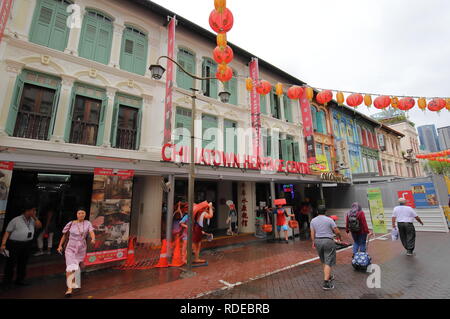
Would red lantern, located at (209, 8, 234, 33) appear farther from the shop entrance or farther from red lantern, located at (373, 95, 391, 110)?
the shop entrance

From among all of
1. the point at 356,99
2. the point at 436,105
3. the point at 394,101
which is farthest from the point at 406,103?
the point at 356,99

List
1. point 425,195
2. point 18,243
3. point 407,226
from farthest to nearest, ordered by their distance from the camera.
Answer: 1. point 425,195
2. point 407,226
3. point 18,243

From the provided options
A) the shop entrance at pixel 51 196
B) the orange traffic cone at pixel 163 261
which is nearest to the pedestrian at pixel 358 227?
the orange traffic cone at pixel 163 261

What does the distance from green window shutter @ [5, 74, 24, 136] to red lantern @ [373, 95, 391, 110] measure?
13.6 meters

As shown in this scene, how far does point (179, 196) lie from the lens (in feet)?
36.9

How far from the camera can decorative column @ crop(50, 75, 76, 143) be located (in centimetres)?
736

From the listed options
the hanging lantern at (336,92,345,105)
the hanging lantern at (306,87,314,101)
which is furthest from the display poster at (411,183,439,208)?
the hanging lantern at (306,87,314,101)

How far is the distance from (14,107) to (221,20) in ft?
24.3

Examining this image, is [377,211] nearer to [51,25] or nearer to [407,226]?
[407,226]

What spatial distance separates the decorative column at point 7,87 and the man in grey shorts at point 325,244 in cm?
976

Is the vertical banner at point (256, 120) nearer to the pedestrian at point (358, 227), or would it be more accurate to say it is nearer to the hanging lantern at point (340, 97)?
the hanging lantern at point (340, 97)

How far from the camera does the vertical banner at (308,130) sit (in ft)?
49.1

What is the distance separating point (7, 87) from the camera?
6773 millimetres

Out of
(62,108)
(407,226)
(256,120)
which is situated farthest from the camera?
(256,120)
